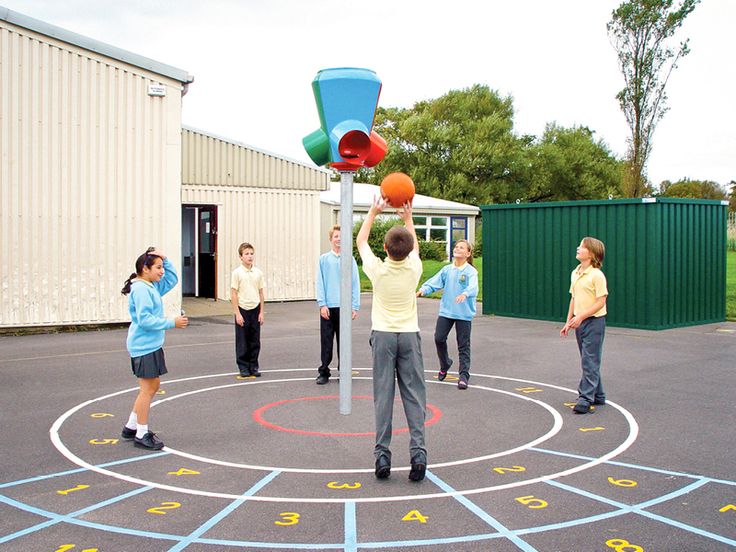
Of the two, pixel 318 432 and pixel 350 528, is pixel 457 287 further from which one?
pixel 350 528

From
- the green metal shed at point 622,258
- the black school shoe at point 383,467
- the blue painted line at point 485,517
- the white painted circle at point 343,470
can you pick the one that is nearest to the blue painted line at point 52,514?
the white painted circle at point 343,470

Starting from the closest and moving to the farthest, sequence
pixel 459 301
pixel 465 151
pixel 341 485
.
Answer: pixel 341 485
pixel 459 301
pixel 465 151

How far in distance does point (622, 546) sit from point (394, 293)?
2414 millimetres

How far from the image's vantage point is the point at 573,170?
54500 mm

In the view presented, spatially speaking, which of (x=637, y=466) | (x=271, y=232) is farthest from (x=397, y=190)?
(x=271, y=232)

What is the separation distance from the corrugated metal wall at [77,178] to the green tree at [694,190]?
228 feet

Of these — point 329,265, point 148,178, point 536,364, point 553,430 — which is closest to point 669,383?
point 536,364

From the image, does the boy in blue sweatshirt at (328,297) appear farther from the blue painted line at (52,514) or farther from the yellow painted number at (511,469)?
the blue painted line at (52,514)

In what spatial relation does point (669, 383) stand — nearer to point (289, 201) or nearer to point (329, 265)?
point (329, 265)

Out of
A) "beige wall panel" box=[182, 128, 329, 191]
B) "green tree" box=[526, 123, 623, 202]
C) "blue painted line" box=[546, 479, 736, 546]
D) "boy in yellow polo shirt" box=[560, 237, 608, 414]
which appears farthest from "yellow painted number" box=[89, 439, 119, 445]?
"green tree" box=[526, 123, 623, 202]

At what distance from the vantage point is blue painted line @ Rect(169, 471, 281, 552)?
443cm

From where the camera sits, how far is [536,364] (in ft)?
36.1

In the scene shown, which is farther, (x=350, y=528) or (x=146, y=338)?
(x=146, y=338)

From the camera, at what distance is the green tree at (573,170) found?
53406 millimetres
